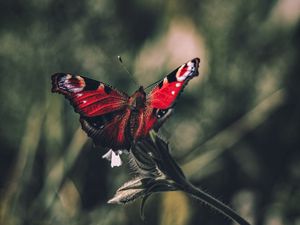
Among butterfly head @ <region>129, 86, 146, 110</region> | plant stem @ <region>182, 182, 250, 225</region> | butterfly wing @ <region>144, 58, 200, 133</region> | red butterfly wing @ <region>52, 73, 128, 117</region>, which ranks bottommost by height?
plant stem @ <region>182, 182, 250, 225</region>

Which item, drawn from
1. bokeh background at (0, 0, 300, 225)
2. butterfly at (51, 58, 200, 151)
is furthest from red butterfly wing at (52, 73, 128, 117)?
bokeh background at (0, 0, 300, 225)

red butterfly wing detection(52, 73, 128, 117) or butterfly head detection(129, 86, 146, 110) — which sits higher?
red butterfly wing detection(52, 73, 128, 117)

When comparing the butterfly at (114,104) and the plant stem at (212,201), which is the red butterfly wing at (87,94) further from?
the plant stem at (212,201)

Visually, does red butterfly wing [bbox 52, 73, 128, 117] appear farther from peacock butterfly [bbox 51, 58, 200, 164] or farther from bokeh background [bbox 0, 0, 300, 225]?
bokeh background [bbox 0, 0, 300, 225]

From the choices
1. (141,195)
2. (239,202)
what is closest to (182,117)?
(239,202)

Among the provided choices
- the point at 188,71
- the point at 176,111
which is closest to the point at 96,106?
the point at 188,71

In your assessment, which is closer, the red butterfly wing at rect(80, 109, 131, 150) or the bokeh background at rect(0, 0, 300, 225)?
the red butterfly wing at rect(80, 109, 131, 150)

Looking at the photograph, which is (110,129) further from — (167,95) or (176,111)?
(176,111)
